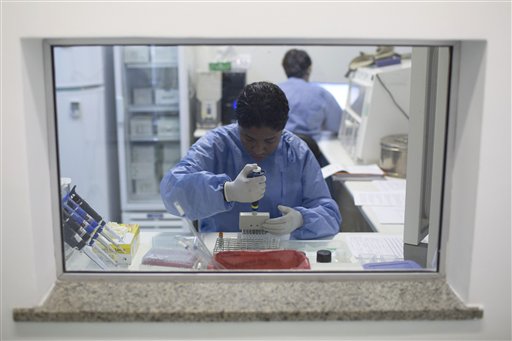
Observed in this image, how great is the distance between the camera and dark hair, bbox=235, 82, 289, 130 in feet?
6.35

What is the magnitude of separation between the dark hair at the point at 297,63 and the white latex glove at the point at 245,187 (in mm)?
2015

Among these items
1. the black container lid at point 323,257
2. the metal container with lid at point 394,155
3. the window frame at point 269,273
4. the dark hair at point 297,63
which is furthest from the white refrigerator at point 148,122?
the window frame at point 269,273

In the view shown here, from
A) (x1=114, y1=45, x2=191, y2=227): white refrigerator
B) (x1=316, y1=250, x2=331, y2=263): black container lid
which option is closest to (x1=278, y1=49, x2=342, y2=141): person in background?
(x1=114, y1=45, x2=191, y2=227): white refrigerator

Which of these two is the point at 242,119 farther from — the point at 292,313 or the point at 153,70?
the point at 153,70

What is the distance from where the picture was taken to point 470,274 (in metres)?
1.10

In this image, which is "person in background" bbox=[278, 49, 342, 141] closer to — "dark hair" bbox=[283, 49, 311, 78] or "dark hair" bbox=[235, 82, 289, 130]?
"dark hair" bbox=[283, 49, 311, 78]

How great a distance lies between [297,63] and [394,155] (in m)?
1.01

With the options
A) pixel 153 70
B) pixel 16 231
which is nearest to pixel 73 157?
pixel 153 70

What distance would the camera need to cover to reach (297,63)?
3746mm

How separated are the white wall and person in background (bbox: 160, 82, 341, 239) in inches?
30.9

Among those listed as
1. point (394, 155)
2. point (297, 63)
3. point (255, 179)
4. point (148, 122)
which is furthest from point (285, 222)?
point (148, 122)

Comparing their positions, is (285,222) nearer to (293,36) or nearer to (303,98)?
(293,36)

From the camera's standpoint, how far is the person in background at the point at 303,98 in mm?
3613

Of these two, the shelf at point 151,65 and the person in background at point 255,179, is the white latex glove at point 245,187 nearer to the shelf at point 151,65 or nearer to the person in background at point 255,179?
the person in background at point 255,179
